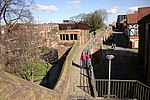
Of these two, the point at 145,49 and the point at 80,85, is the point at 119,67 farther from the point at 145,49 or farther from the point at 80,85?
the point at 80,85

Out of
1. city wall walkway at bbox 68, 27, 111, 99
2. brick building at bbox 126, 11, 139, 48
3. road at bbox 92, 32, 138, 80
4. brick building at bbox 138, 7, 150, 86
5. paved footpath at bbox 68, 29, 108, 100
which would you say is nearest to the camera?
paved footpath at bbox 68, 29, 108, 100

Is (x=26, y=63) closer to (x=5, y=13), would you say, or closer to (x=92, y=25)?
(x=5, y=13)

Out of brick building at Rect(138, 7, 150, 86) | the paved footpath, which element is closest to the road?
brick building at Rect(138, 7, 150, 86)

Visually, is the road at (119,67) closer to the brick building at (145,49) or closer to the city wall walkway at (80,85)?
the brick building at (145,49)

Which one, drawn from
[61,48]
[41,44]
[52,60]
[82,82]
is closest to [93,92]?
[82,82]

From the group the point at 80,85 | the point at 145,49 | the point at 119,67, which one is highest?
the point at 145,49

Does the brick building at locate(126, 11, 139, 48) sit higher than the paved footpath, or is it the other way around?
the brick building at locate(126, 11, 139, 48)

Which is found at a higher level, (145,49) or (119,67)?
(145,49)

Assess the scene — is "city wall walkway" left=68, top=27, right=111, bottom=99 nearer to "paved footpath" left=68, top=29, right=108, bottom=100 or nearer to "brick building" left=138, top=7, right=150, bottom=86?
"paved footpath" left=68, top=29, right=108, bottom=100

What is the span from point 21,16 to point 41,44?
20.5ft

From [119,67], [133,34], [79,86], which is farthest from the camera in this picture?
[133,34]

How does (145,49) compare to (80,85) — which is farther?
(145,49)

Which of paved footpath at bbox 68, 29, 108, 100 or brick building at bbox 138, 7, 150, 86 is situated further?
brick building at bbox 138, 7, 150, 86

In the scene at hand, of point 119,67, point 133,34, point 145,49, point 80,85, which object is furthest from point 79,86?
point 133,34
